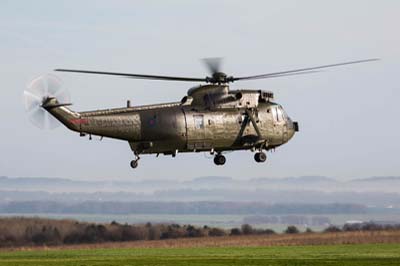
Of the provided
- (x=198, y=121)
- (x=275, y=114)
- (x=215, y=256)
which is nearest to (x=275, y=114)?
(x=275, y=114)

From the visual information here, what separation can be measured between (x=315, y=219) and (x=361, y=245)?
76045mm

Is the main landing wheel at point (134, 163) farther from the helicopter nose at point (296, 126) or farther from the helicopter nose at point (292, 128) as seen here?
the helicopter nose at point (296, 126)

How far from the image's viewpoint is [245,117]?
6788cm

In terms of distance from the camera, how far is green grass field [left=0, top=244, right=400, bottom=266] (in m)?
73.1

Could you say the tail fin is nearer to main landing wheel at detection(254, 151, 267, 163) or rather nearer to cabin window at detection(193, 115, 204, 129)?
cabin window at detection(193, 115, 204, 129)

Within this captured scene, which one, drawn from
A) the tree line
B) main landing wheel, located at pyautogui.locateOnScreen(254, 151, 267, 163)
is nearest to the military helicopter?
main landing wheel, located at pyautogui.locateOnScreen(254, 151, 267, 163)

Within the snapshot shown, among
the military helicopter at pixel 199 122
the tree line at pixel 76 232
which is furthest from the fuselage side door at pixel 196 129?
the tree line at pixel 76 232

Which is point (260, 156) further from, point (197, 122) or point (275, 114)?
point (197, 122)

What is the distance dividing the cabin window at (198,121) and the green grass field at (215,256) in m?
10.5

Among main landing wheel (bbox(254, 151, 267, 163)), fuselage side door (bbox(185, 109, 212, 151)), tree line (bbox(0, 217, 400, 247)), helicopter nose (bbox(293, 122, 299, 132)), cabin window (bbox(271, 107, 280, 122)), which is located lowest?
tree line (bbox(0, 217, 400, 247))

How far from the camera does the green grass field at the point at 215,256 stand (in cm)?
7306

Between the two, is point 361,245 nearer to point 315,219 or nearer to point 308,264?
point 308,264

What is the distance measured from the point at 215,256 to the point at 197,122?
22.2 metres

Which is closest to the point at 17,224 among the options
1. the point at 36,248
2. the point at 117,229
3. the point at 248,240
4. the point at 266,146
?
the point at 36,248
